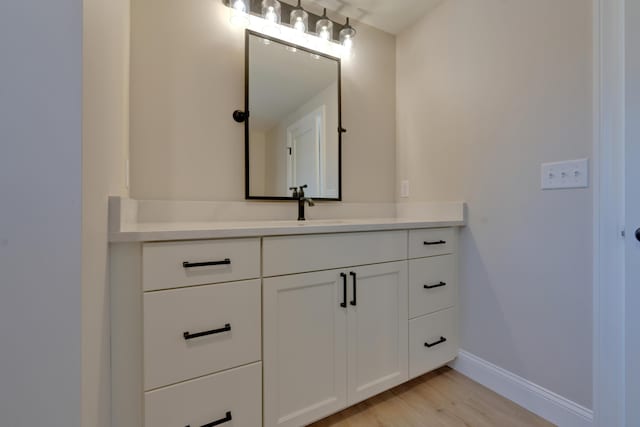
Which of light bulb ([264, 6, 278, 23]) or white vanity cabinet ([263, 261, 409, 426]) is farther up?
light bulb ([264, 6, 278, 23])

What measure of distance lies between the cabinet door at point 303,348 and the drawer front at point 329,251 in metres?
0.04

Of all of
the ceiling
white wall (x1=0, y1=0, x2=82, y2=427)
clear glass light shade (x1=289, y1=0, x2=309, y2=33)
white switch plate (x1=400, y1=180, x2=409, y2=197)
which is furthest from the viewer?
white switch plate (x1=400, y1=180, x2=409, y2=197)

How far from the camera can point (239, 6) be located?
1521mm

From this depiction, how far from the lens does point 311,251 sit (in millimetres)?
1160

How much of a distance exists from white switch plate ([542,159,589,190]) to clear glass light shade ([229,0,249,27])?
172cm

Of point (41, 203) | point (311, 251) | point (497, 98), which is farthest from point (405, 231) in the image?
point (41, 203)

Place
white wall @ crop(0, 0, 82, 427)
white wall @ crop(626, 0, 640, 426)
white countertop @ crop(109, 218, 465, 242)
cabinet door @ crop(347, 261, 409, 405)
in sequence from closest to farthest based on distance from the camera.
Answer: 1. white wall @ crop(0, 0, 82, 427)
2. white countertop @ crop(109, 218, 465, 242)
3. white wall @ crop(626, 0, 640, 426)
4. cabinet door @ crop(347, 261, 409, 405)

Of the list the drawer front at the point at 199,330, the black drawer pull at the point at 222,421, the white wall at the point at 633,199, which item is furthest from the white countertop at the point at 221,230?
the white wall at the point at 633,199

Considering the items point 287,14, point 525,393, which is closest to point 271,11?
point 287,14

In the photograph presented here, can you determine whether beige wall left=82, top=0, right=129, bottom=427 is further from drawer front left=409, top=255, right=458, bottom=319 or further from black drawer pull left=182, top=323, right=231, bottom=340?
drawer front left=409, top=255, right=458, bottom=319

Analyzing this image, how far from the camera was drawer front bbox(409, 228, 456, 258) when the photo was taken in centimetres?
147

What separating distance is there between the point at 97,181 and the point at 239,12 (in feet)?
4.41

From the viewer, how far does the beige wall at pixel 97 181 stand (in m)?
0.59

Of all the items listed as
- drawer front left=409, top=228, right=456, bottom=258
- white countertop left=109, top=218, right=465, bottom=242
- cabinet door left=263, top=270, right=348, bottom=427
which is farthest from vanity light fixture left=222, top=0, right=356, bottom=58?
cabinet door left=263, top=270, right=348, bottom=427
